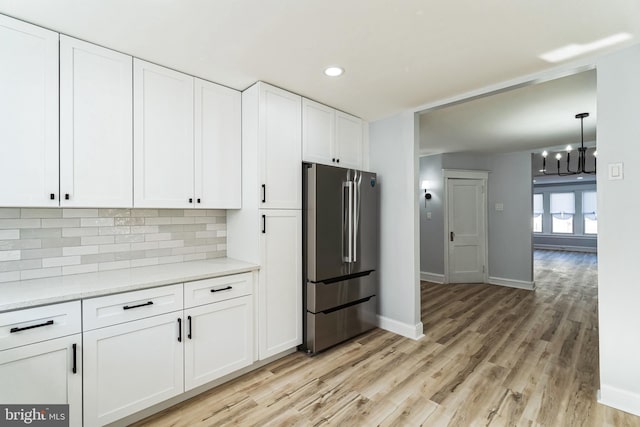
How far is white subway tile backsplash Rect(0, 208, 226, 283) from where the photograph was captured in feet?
6.39

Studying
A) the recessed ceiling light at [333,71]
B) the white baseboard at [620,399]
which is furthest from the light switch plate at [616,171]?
the recessed ceiling light at [333,71]

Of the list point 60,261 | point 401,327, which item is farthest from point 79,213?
point 401,327

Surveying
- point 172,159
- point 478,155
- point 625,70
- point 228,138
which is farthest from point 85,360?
point 478,155

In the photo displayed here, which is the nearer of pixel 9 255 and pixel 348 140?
pixel 9 255

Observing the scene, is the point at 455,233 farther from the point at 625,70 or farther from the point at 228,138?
the point at 228,138

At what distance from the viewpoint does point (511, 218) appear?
553cm

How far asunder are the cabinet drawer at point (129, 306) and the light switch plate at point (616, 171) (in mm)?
3088

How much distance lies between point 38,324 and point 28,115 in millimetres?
1209

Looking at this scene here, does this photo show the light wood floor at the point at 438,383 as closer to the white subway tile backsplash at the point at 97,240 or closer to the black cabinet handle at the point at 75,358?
the black cabinet handle at the point at 75,358

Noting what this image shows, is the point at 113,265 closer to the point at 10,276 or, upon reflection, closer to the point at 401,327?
the point at 10,276

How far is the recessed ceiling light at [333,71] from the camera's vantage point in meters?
2.31

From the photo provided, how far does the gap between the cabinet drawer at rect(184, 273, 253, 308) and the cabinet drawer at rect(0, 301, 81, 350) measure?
0.62 metres

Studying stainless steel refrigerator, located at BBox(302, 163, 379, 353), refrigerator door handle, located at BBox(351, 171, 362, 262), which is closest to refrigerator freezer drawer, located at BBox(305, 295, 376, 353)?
stainless steel refrigerator, located at BBox(302, 163, 379, 353)

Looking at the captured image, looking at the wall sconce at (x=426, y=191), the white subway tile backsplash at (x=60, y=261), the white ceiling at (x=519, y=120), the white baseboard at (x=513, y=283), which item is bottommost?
the white baseboard at (x=513, y=283)
